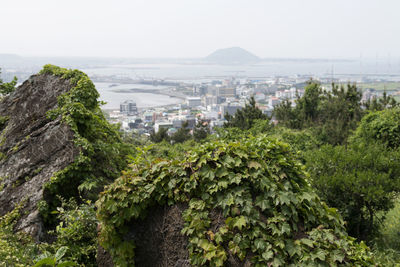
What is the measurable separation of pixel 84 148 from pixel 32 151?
118 centimetres

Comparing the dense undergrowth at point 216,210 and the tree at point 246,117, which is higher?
the dense undergrowth at point 216,210

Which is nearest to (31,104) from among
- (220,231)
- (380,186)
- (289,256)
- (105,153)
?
(105,153)

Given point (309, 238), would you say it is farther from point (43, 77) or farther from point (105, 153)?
point (43, 77)

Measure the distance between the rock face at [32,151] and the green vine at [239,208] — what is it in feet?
7.07

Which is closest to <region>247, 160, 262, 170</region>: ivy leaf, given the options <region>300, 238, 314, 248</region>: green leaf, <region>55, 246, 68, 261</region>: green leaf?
<region>300, 238, 314, 248</region>: green leaf

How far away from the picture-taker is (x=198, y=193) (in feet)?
10.2

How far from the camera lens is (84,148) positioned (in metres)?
5.32

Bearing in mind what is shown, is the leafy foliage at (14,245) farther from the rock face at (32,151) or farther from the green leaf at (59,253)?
the green leaf at (59,253)

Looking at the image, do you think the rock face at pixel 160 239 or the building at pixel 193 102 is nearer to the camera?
the rock face at pixel 160 239

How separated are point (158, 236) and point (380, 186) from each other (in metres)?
4.51

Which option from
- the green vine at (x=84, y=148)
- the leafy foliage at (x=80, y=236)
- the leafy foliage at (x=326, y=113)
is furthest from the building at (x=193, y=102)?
the leafy foliage at (x=80, y=236)

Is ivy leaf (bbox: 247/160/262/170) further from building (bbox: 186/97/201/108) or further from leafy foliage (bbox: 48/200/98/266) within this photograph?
building (bbox: 186/97/201/108)

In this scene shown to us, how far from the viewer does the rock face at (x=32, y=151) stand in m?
4.94

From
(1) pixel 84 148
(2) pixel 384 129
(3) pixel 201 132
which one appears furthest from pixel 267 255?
(3) pixel 201 132
